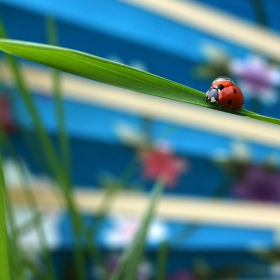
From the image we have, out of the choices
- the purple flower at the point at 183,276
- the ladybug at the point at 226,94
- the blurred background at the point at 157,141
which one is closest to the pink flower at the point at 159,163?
the blurred background at the point at 157,141

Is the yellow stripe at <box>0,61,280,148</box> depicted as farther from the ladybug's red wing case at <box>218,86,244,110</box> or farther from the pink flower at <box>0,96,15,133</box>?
the ladybug's red wing case at <box>218,86,244,110</box>

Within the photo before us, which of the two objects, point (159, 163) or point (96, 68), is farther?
point (159, 163)

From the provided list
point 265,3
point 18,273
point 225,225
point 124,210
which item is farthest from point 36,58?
point 265,3

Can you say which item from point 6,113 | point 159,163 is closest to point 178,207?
point 159,163

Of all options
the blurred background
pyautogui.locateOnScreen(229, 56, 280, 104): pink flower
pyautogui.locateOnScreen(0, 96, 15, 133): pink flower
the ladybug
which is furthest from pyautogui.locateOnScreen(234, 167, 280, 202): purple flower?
the ladybug

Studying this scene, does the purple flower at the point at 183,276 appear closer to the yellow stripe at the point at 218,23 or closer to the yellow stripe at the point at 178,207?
the yellow stripe at the point at 178,207

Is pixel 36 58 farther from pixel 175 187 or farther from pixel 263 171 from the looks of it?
pixel 263 171

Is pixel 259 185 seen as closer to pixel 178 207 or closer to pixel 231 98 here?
pixel 178 207
